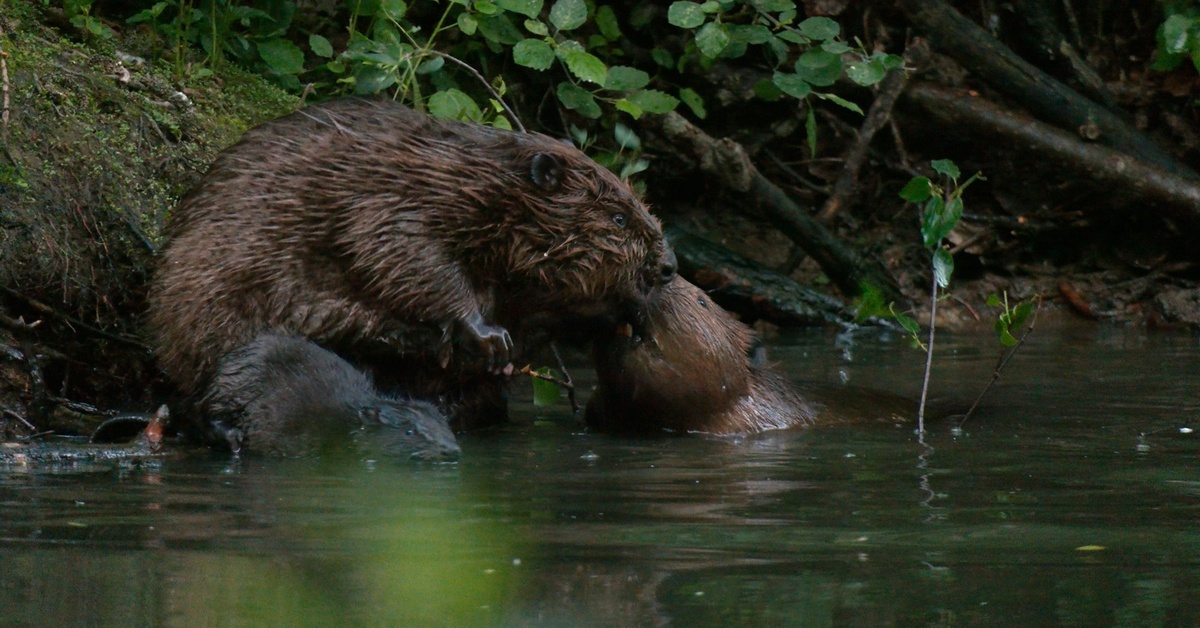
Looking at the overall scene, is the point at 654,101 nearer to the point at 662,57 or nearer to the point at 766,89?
the point at 766,89

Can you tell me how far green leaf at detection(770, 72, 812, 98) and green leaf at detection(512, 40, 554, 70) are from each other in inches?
49.5

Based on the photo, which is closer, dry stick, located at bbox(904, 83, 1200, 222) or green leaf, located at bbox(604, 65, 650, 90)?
green leaf, located at bbox(604, 65, 650, 90)

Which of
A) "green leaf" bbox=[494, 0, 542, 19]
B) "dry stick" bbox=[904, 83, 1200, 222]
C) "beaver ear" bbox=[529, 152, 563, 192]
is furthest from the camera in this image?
"dry stick" bbox=[904, 83, 1200, 222]

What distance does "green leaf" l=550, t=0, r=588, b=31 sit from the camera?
6617 millimetres

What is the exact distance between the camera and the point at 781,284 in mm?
7992

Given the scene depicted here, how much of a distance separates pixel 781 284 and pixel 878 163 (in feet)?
4.78

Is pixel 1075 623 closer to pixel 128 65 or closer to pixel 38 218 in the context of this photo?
pixel 38 218

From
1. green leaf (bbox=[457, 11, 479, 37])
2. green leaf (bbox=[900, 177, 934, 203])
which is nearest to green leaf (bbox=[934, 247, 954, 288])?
green leaf (bbox=[900, 177, 934, 203])

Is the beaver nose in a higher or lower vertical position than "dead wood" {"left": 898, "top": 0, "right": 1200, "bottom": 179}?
lower

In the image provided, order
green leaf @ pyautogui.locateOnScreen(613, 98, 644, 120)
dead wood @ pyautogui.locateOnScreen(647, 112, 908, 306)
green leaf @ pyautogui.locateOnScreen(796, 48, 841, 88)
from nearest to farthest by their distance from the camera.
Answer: green leaf @ pyautogui.locateOnScreen(613, 98, 644, 120) → green leaf @ pyautogui.locateOnScreen(796, 48, 841, 88) → dead wood @ pyautogui.locateOnScreen(647, 112, 908, 306)

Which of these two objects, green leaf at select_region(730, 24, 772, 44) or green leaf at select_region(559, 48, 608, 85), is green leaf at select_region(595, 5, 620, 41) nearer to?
green leaf at select_region(730, 24, 772, 44)

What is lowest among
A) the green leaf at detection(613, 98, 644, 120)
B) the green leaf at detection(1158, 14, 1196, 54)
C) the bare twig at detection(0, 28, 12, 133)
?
the bare twig at detection(0, 28, 12, 133)

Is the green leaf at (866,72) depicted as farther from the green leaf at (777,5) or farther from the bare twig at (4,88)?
the bare twig at (4,88)

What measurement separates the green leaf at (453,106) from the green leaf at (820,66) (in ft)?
5.83
